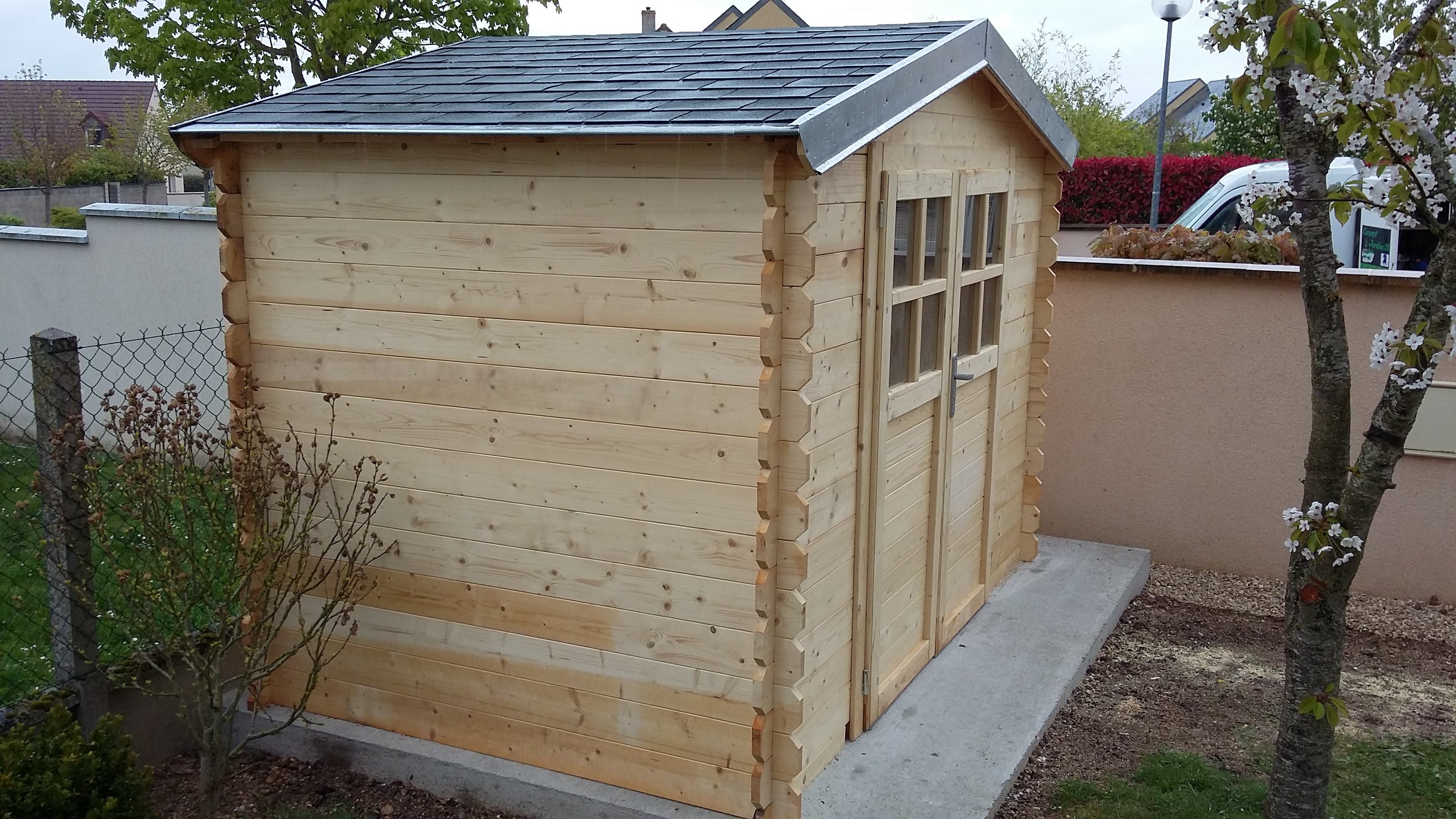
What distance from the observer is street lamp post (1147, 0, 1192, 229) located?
15172 mm

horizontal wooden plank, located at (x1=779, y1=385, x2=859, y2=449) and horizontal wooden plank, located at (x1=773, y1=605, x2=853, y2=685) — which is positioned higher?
horizontal wooden plank, located at (x1=779, y1=385, x2=859, y2=449)

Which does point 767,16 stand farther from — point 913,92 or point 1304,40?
point 1304,40

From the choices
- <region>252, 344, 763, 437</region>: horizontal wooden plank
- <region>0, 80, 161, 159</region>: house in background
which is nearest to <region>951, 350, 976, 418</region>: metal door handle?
<region>252, 344, 763, 437</region>: horizontal wooden plank

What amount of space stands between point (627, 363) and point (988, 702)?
2.15m

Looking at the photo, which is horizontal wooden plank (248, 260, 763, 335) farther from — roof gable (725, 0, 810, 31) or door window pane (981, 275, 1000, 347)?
roof gable (725, 0, 810, 31)

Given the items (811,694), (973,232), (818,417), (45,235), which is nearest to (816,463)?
(818,417)

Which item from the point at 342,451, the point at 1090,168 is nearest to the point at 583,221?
the point at 342,451

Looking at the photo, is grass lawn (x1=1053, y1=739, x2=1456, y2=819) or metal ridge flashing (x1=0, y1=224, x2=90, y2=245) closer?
grass lawn (x1=1053, y1=739, x2=1456, y2=819)

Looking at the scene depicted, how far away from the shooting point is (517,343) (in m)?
3.81

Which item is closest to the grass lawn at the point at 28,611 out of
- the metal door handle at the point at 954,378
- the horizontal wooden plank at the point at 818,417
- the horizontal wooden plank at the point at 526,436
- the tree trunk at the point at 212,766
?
the tree trunk at the point at 212,766

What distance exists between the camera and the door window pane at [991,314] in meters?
5.37

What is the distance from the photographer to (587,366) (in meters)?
3.71

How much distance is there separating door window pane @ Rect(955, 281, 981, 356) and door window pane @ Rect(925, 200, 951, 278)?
1.55 ft

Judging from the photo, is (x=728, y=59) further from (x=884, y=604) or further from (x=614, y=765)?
(x=614, y=765)
